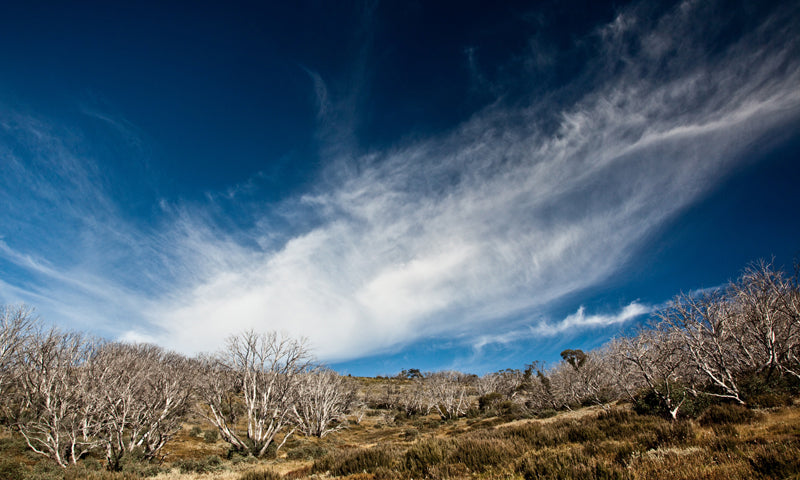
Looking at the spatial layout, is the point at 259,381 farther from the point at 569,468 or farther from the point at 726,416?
the point at 726,416

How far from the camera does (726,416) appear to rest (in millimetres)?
11977

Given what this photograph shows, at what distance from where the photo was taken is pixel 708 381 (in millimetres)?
20266

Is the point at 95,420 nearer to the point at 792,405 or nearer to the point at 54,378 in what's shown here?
the point at 54,378

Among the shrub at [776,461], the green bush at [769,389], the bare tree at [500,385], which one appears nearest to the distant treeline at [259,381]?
the green bush at [769,389]

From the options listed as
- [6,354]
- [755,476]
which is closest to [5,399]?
[6,354]

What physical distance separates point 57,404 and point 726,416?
1395 inches

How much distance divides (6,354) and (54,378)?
528 inches

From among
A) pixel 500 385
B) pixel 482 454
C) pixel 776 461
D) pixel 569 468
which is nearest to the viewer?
pixel 776 461

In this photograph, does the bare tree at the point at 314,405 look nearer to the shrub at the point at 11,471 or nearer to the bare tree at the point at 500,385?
the shrub at the point at 11,471

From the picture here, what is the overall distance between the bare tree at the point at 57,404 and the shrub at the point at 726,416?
28.5 m

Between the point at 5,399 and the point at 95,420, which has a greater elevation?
the point at 5,399

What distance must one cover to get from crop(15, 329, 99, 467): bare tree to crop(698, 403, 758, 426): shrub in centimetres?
2853

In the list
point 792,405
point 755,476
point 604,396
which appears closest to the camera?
point 755,476

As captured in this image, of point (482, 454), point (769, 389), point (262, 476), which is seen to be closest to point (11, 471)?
point (262, 476)
